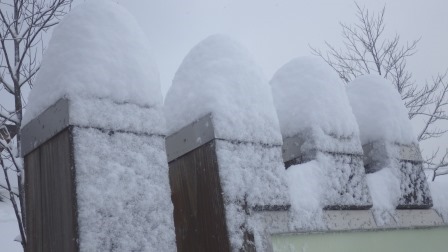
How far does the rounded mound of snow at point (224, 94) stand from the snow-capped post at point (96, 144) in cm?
31

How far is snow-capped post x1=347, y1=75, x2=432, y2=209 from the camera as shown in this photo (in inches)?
127

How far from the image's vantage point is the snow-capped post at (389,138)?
322 centimetres

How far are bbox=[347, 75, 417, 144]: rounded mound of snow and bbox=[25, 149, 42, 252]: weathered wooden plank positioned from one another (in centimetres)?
241

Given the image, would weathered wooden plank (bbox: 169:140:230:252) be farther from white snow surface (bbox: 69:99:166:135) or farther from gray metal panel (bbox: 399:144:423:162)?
gray metal panel (bbox: 399:144:423:162)

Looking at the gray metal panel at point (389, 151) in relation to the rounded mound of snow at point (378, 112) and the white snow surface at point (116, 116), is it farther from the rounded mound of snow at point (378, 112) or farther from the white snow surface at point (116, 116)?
the white snow surface at point (116, 116)

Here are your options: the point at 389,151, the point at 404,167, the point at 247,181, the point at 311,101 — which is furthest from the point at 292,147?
the point at 404,167

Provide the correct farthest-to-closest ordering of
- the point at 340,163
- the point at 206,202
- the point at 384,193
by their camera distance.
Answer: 1. the point at 384,193
2. the point at 340,163
3. the point at 206,202

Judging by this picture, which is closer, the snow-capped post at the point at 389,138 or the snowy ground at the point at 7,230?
the snow-capped post at the point at 389,138

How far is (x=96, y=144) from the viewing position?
1.73 meters

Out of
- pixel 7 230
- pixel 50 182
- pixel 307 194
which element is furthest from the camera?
pixel 7 230

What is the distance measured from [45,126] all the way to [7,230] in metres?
10.4

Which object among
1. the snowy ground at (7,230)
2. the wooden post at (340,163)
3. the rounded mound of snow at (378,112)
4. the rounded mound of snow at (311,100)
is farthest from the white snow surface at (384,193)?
the snowy ground at (7,230)

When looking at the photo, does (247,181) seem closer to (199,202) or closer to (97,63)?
(199,202)

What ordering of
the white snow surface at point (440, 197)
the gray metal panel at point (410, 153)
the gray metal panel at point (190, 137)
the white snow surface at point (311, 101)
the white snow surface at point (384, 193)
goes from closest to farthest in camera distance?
the gray metal panel at point (190, 137) < the white snow surface at point (311, 101) < the white snow surface at point (384, 193) < the gray metal panel at point (410, 153) < the white snow surface at point (440, 197)
